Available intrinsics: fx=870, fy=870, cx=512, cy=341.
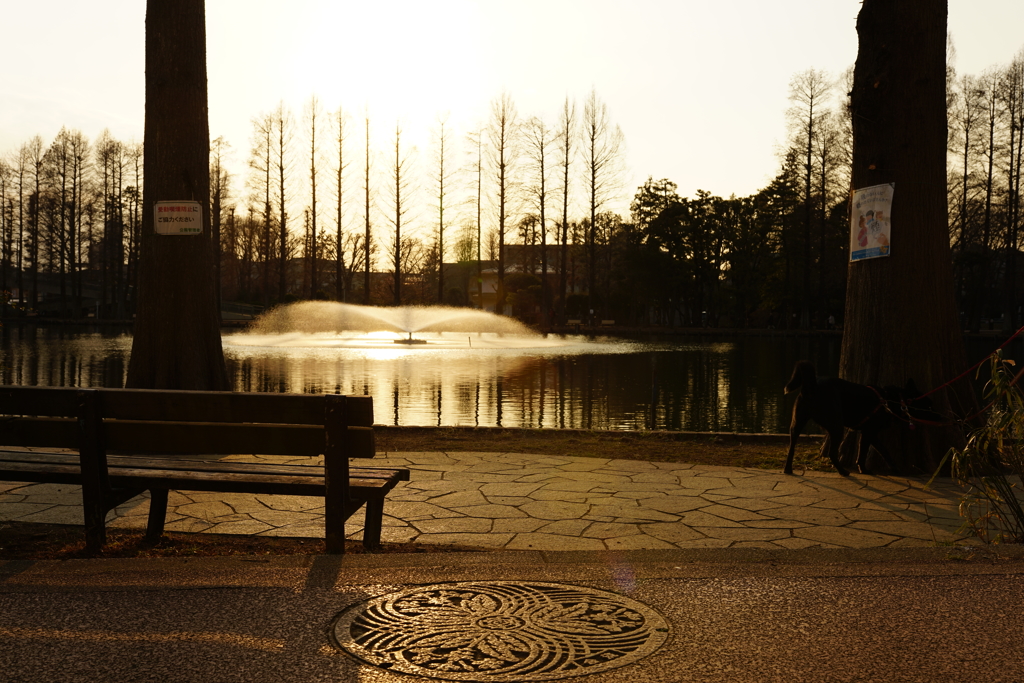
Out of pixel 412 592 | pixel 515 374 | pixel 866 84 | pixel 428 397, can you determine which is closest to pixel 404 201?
pixel 515 374

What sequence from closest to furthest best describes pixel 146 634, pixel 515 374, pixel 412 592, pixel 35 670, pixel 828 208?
pixel 35 670, pixel 146 634, pixel 412 592, pixel 515 374, pixel 828 208

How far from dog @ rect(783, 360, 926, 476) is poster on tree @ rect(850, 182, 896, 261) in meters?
1.34

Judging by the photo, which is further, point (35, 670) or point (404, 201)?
point (404, 201)

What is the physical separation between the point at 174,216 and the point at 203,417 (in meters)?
4.90

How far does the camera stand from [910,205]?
7.79m

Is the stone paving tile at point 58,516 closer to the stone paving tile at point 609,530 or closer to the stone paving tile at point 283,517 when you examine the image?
the stone paving tile at point 283,517

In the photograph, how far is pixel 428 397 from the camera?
15.7 meters

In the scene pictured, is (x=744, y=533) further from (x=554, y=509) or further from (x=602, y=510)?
(x=554, y=509)

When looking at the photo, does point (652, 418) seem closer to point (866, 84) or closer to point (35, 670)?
point (866, 84)

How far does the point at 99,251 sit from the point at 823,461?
76.5 metres

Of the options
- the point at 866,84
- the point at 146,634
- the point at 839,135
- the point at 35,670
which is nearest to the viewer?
the point at 35,670

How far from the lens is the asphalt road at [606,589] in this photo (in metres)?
3.19

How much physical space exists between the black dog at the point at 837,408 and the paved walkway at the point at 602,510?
36 centimetres

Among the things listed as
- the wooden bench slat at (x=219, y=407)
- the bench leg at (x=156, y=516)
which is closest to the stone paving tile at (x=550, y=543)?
the wooden bench slat at (x=219, y=407)
